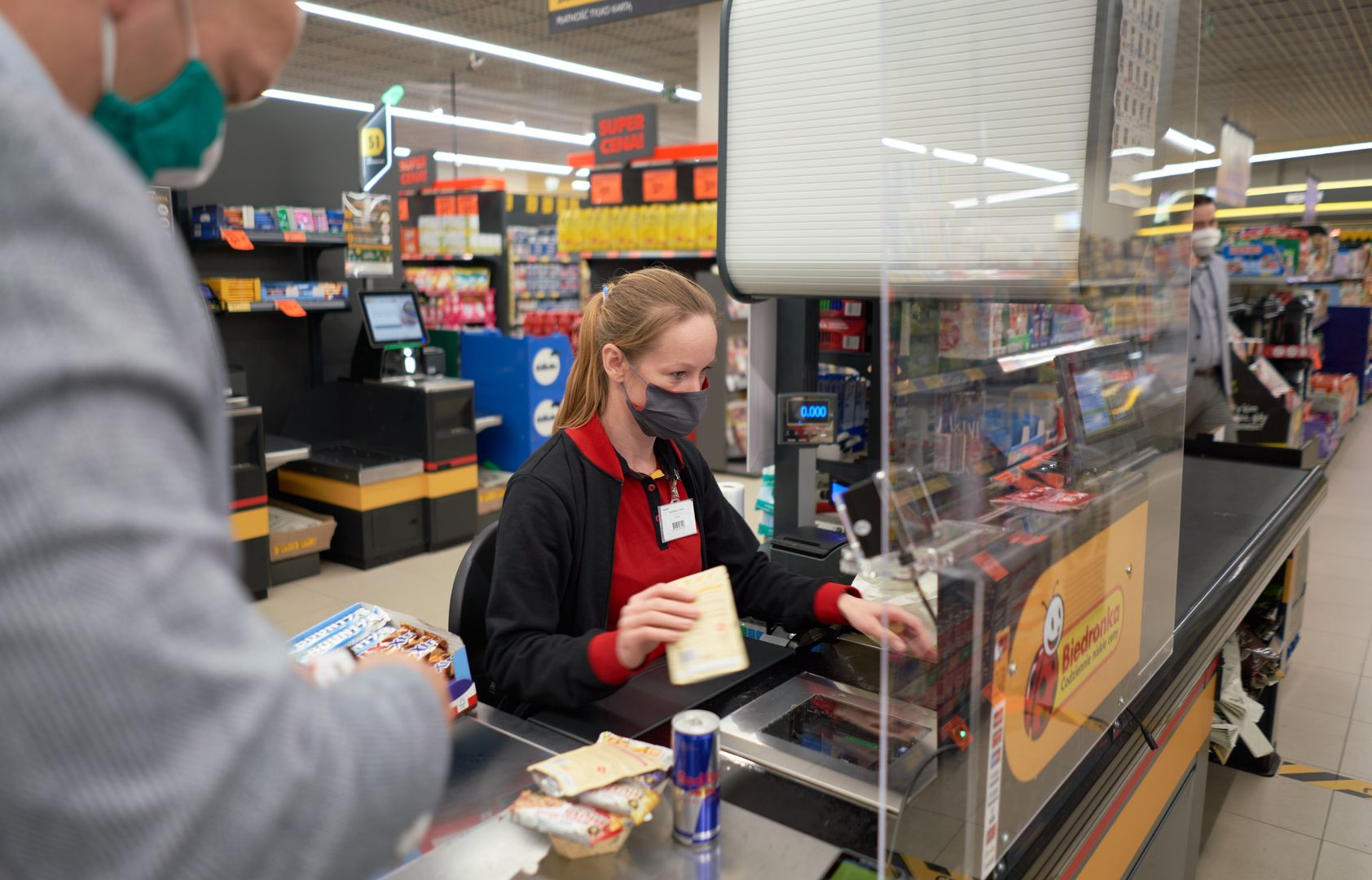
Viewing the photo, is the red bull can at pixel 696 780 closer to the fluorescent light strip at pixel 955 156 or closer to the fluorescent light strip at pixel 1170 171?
the fluorescent light strip at pixel 955 156

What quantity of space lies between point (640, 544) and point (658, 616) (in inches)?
25.8

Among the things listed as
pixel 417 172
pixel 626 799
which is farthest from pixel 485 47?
pixel 626 799

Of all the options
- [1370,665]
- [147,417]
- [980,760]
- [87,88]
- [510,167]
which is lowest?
[1370,665]

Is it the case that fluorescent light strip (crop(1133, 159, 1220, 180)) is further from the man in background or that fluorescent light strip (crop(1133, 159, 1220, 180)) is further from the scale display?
the man in background

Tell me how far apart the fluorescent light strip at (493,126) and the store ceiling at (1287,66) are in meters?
8.67

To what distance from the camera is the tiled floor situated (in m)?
2.98

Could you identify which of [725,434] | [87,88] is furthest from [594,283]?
[87,88]

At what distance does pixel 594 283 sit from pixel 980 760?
7.27 meters

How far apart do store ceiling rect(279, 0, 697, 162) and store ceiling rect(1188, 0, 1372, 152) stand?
5610 mm

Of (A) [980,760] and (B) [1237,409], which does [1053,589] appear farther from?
(B) [1237,409]

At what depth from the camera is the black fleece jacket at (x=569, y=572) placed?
1672 mm

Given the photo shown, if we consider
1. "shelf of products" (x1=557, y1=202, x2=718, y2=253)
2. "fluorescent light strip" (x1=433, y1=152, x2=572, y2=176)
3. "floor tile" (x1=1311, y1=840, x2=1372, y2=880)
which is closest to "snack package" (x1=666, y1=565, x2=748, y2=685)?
"floor tile" (x1=1311, y1=840, x2=1372, y2=880)

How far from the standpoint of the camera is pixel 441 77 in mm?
13531

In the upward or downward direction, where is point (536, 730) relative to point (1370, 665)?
upward
